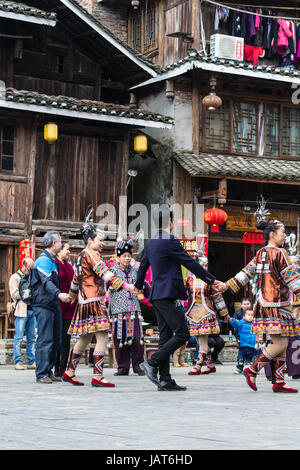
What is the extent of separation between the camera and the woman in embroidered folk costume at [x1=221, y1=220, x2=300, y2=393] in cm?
1025

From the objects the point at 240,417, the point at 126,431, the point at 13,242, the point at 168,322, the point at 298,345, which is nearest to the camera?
the point at 126,431

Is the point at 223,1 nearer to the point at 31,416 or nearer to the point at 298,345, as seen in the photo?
the point at 298,345

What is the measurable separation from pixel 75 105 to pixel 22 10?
94.7 inches

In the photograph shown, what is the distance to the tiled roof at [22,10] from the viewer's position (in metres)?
19.6

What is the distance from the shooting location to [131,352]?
47.1 ft

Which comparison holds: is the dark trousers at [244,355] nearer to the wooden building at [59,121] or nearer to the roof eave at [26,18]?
the wooden building at [59,121]

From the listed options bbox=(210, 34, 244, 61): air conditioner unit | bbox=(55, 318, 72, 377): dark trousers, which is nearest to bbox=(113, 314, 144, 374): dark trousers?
bbox=(55, 318, 72, 377): dark trousers

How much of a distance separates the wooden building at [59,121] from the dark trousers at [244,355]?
6950 millimetres

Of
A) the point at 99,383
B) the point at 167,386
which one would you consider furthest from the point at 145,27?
the point at 167,386

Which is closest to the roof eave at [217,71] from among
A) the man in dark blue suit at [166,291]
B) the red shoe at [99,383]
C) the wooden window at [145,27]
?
the wooden window at [145,27]

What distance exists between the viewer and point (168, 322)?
1025 cm

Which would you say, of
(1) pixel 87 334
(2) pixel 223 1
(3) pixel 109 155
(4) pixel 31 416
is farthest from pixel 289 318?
(2) pixel 223 1

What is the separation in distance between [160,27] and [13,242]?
799 centimetres

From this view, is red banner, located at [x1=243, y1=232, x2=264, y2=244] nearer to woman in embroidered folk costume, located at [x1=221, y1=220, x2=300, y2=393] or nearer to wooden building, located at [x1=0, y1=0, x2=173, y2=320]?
wooden building, located at [x1=0, y1=0, x2=173, y2=320]
